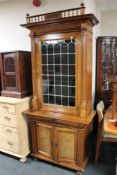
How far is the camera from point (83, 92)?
2.13 metres

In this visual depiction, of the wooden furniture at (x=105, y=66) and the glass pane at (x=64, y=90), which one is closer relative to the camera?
the glass pane at (x=64, y=90)

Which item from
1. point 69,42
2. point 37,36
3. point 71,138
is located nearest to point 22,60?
point 37,36

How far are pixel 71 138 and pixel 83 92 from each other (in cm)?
63

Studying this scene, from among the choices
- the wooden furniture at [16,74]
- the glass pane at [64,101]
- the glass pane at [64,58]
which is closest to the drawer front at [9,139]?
the wooden furniture at [16,74]

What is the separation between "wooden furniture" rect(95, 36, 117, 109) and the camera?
3059mm

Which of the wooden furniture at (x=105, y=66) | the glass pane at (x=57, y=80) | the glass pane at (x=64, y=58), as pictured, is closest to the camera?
the glass pane at (x=64, y=58)

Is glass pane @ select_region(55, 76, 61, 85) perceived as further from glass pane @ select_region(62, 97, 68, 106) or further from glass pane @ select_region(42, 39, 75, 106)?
glass pane @ select_region(62, 97, 68, 106)

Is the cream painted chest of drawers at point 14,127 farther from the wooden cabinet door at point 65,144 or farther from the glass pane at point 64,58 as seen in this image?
the glass pane at point 64,58

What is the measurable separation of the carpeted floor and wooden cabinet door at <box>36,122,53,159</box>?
0.15 meters

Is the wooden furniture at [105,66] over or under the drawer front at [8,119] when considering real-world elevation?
over

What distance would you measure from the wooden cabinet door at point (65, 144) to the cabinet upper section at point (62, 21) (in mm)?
1289

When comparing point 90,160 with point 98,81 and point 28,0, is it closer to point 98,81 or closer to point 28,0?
point 98,81

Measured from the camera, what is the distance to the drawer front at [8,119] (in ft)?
7.98

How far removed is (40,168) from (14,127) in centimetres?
68
